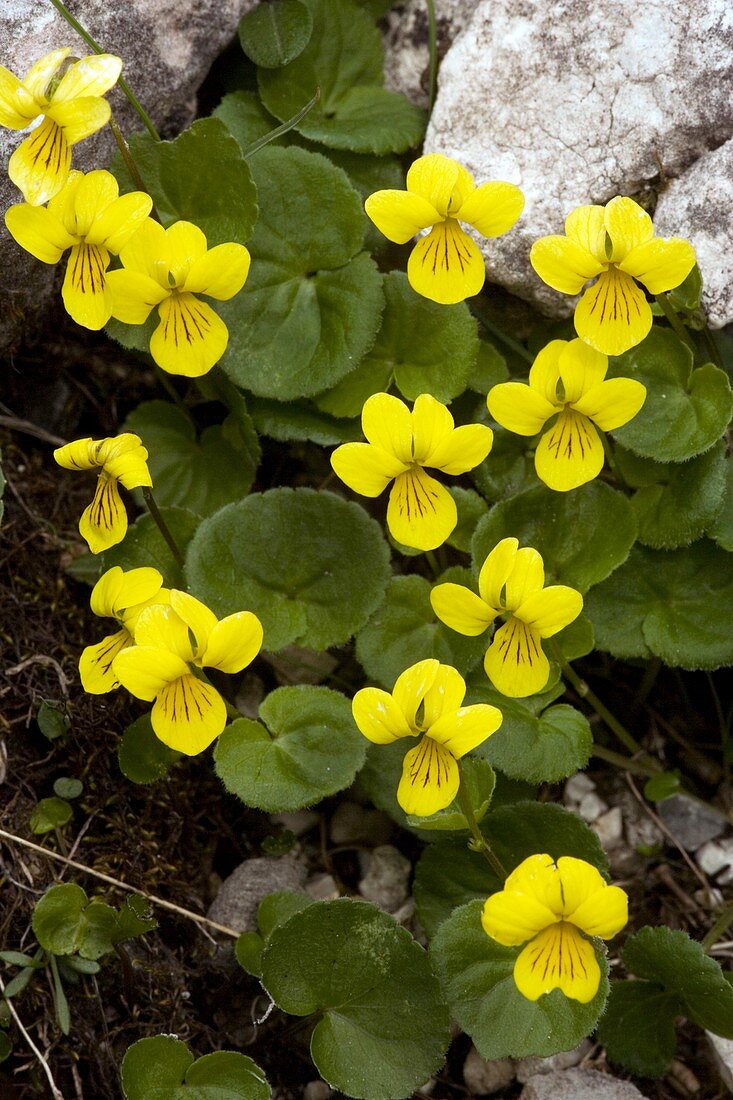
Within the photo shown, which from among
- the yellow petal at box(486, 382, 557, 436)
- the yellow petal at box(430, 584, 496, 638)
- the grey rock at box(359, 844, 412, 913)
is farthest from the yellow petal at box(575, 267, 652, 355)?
the grey rock at box(359, 844, 412, 913)

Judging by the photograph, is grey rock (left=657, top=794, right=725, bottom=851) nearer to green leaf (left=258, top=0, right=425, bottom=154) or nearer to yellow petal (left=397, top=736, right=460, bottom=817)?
yellow petal (left=397, top=736, right=460, bottom=817)

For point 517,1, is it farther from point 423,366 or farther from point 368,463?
point 368,463

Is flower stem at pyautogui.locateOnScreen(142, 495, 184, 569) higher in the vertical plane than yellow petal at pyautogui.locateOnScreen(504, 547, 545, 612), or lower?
lower

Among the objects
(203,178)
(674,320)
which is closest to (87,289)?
(203,178)

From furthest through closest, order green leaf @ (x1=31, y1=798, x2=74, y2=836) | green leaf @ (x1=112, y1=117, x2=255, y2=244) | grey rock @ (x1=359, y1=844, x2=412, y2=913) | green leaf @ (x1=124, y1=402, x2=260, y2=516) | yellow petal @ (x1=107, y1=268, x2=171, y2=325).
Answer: green leaf @ (x1=124, y1=402, x2=260, y2=516)
grey rock @ (x1=359, y1=844, x2=412, y2=913)
green leaf @ (x1=112, y1=117, x2=255, y2=244)
green leaf @ (x1=31, y1=798, x2=74, y2=836)
yellow petal @ (x1=107, y1=268, x2=171, y2=325)

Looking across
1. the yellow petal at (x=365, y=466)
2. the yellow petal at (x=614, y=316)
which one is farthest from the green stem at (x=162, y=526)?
the yellow petal at (x=614, y=316)

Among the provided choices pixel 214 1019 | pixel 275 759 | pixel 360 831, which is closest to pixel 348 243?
pixel 275 759

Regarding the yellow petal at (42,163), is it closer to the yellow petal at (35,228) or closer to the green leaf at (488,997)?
the yellow petal at (35,228)
